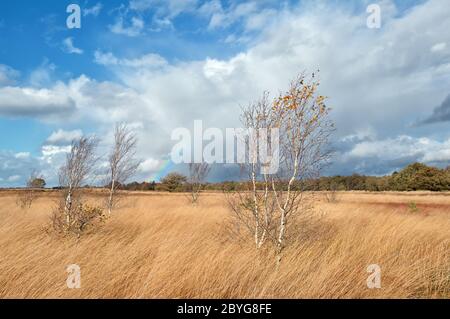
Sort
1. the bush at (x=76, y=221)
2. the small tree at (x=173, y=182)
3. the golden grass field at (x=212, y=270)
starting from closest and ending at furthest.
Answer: the golden grass field at (x=212, y=270), the bush at (x=76, y=221), the small tree at (x=173, y=182)

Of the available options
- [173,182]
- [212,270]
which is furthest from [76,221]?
[173,182]

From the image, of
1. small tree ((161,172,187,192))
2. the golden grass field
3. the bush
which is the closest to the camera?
the golden grass field

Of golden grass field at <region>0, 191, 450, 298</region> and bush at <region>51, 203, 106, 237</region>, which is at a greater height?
bush at <region>51, 203, 106, 237</region>

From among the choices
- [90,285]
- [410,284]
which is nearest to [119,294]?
[90,285]

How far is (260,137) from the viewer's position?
6613 mm

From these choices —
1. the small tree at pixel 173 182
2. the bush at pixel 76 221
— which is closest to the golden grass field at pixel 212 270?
the bush at pixel 76 221

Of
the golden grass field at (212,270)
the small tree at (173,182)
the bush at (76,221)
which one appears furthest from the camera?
the small tree at (173,182)

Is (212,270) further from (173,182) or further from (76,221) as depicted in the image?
(173,182)

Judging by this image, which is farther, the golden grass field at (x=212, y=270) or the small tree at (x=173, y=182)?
the small tree at (x=173, y=182)

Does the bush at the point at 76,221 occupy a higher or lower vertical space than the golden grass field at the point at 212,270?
higher

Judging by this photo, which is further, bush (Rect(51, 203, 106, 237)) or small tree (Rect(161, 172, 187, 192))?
small tree (Rect(161, 172, 187, 192))

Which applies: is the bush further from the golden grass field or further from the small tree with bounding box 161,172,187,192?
the small tree with bounding box 161,172,187,192

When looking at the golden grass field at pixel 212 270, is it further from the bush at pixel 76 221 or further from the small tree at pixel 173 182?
the small tree at pixel 173 182

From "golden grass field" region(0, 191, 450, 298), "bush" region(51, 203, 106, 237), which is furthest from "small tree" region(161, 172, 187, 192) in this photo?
"golden grass field" region(0, 191, 450, 298)
